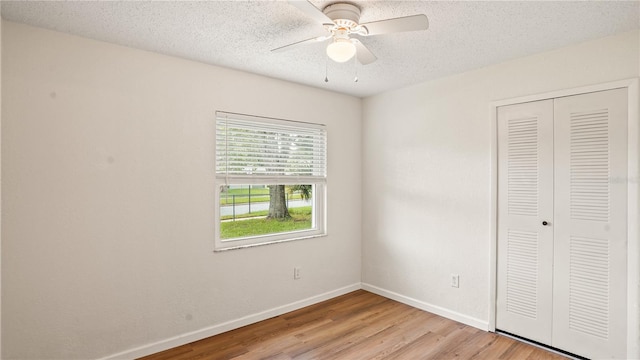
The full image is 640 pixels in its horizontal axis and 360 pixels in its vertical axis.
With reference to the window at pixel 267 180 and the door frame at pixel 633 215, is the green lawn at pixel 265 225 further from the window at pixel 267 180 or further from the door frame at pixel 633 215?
the door frame at pixel 633 215

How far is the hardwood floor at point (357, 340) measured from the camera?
8.78ft

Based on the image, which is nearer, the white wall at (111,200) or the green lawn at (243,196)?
the white wall at (111,200)

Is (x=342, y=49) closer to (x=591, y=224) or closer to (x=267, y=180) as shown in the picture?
(x=267, y=180)

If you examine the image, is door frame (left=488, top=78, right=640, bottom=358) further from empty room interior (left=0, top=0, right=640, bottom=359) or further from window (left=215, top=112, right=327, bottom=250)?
window (left=215, top=112, right=327, bottom=250)

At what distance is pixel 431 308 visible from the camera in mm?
3494

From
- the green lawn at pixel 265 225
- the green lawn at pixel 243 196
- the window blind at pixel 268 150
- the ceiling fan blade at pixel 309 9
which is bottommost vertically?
the green lawn at pixel 265 225

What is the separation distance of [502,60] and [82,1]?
9.99 ft

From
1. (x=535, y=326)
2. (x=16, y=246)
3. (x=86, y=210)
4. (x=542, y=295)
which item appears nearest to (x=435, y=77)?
(x=542, y=295)

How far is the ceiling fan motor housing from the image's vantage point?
193 centimetres

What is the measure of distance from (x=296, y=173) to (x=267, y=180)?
0.37 meters

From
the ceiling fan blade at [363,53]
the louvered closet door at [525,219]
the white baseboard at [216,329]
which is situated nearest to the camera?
the ceiling fan blade at [363,53]

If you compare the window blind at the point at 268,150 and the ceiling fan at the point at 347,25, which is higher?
the ceiling fan at the point at 347,25

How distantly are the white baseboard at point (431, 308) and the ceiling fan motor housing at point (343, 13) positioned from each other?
277cm

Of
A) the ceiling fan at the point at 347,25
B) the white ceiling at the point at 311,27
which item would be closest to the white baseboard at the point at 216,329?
the white ceiling at the point at 311,27
